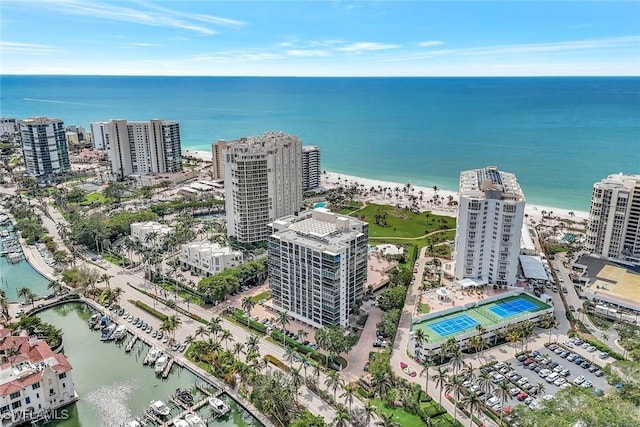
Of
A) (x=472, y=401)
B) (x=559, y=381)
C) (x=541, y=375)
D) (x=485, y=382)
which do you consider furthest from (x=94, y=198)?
(x=559, y=381)

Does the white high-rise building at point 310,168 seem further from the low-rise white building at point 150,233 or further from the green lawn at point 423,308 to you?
the green lawn at point 423,308

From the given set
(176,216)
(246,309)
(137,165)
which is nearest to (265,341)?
(246,309)

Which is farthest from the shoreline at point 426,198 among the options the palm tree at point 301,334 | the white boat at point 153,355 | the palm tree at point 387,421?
the white boat at point 153,355

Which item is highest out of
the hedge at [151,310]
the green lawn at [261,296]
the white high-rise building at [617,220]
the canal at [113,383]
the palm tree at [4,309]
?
the white high-rise building at [617,220]

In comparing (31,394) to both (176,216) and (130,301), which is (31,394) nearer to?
(130,301)

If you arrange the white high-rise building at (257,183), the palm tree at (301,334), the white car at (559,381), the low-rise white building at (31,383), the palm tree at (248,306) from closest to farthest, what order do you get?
1. the low-rise white building at (31,383)
2. the white car at (559,381)
3. the palm tree at (301,334)
4. the palm tree at (248,306)
5. the white high-rise building at (257,183)

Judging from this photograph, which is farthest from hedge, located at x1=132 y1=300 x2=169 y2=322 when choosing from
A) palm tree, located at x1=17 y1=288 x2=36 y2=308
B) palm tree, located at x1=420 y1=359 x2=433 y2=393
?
palm tree, located at x1=420 y1=359 x2=433 y2=393
